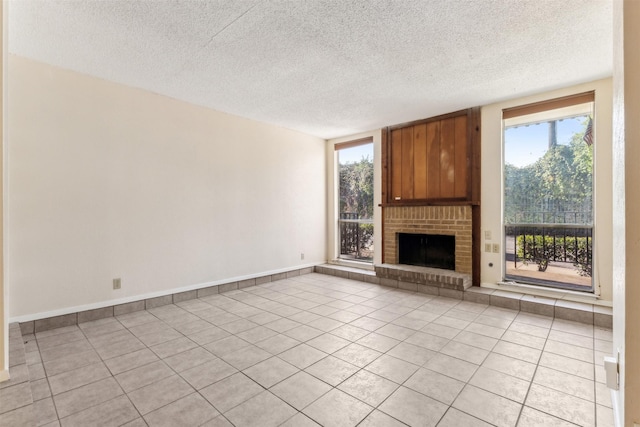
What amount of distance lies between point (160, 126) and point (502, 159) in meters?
4.56

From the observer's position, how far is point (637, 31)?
3.87 feet

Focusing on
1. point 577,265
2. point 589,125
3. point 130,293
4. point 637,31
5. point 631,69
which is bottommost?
point 130,293

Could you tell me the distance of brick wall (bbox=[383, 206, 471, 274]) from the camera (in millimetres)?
4320

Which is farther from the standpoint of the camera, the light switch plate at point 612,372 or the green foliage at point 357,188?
the green foliage at point 357,188

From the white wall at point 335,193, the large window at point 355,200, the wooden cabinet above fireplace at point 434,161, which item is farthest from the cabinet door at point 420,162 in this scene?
the large window at point 355,200

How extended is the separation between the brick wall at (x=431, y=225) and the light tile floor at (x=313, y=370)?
1.05 metres

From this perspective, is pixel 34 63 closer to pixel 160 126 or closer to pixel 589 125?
pixel 160 126

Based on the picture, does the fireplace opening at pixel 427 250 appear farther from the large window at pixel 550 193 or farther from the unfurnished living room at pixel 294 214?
the large window at pixel 550 193

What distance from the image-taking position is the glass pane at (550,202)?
3.51m

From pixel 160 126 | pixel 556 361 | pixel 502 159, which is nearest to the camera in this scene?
pixel 556 361

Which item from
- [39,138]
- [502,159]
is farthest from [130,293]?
[502,159]

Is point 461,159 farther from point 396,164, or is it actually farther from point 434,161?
point 396,164

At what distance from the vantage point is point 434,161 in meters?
4.65

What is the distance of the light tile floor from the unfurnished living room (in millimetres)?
20
